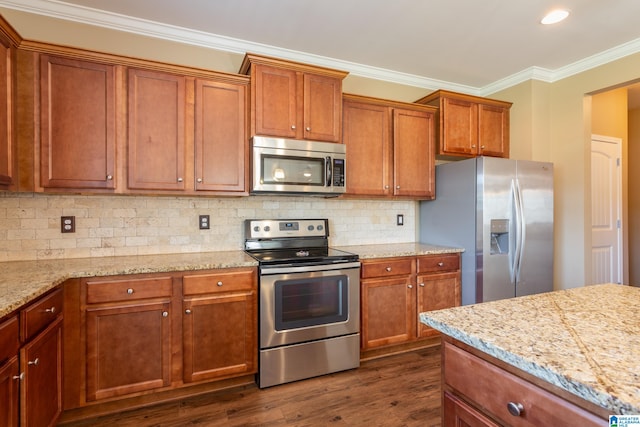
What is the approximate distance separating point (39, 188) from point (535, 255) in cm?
391

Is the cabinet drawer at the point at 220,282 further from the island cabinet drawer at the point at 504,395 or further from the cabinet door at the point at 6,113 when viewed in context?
the island cabinet drawer at the point at 504,395

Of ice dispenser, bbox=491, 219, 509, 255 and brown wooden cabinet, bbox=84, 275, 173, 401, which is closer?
brown wooden cabinet, bbox=84, 275, 173, 401

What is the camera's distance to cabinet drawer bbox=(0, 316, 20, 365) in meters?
1.30

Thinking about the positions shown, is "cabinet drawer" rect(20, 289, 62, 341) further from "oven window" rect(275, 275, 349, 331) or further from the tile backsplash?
"oven window" rect(275, 275, 349, 331)

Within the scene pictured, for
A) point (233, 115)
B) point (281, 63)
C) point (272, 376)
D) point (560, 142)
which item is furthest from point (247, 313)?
point (560, 142)

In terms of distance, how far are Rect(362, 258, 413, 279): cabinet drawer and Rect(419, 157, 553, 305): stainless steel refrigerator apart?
1.97 feet

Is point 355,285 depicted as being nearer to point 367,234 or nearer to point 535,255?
point 367,234

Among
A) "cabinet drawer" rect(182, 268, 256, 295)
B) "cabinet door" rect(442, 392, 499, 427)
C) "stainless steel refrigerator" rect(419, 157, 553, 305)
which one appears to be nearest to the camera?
"cabinet door" rect(442, 392, 499, 427)

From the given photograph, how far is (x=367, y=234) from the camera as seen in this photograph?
345cm

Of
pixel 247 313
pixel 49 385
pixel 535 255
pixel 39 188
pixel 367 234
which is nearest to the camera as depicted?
pixel 49 385

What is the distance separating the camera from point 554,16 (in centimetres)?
250

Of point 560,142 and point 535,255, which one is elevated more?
point 560,142

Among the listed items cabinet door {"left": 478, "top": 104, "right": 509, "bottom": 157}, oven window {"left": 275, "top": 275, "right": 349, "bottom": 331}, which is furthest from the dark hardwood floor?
cabinet door {"left": 478, "top": 104, "right": 509, "bottom": 157}

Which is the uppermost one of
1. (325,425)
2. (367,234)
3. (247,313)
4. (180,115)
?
(180,115)
